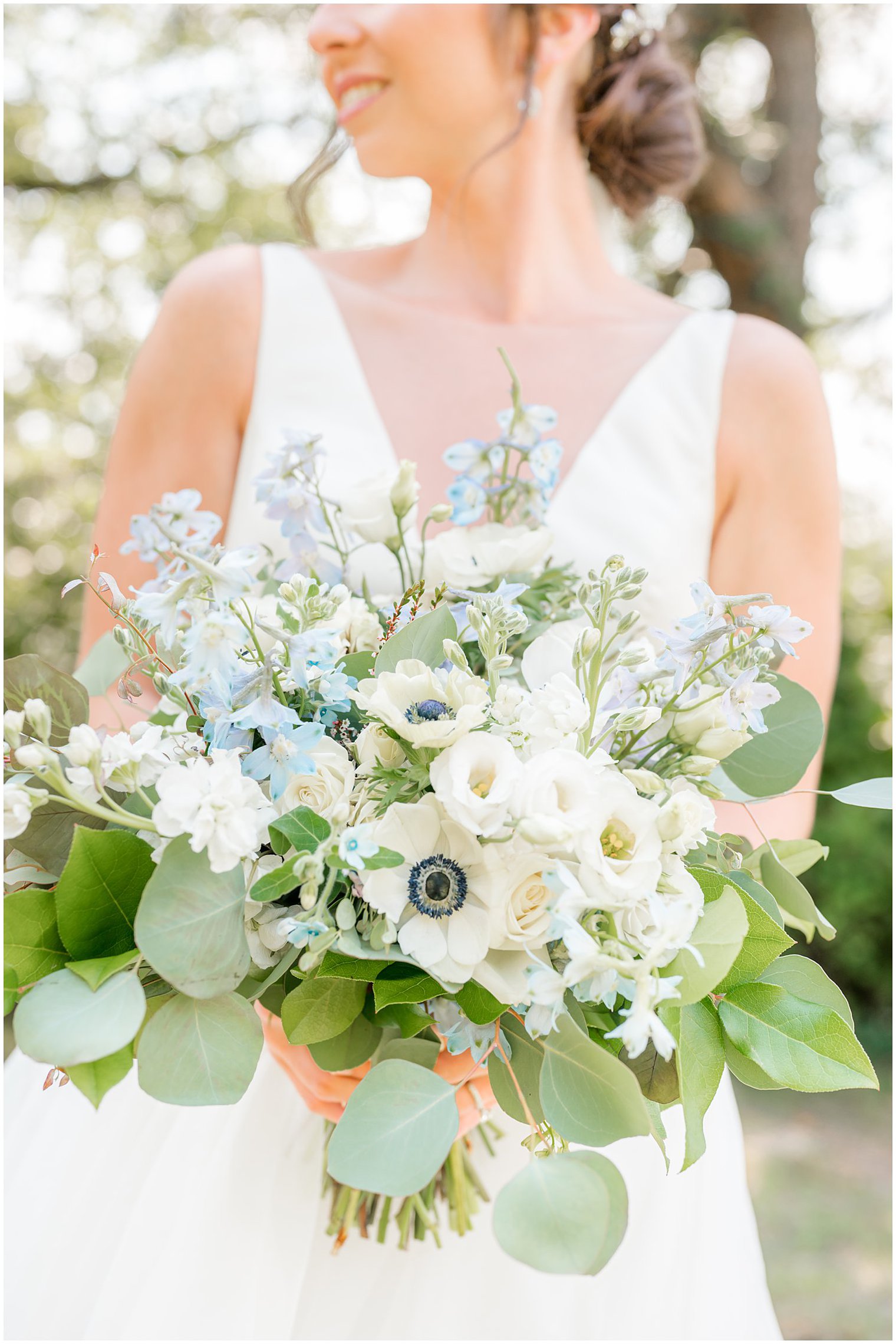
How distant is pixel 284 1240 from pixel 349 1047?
0.53 metres

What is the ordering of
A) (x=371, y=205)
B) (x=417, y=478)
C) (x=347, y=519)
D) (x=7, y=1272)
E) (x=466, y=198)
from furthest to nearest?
(x=371, y=205), (x=466, y=198), (x=417, y=478), (x=7, y=1272), (x=347, y=519)

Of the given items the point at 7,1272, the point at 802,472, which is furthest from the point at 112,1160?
the point at 802,472

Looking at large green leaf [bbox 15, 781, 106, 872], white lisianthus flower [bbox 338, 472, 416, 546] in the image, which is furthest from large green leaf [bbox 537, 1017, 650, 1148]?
white lisianthus flower [bbox 338, 472, 416, 546]

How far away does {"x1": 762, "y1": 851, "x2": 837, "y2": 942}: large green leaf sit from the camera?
973 mm

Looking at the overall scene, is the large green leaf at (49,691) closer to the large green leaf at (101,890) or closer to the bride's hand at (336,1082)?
the large green leaf at (101,890)

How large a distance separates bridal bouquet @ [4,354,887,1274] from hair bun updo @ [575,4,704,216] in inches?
53.4

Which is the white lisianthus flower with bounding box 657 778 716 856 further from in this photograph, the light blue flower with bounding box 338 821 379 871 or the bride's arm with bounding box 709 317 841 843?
the bride's arm with bounding box 709 317 841 843

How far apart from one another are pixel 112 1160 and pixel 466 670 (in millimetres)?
994

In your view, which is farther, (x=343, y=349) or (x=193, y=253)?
(x=193, y=253)

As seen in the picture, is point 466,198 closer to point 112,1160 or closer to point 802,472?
point 802,472

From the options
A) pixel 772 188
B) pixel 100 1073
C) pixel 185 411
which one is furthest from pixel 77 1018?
pixel 772 188

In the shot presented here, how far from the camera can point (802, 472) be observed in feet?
5.53

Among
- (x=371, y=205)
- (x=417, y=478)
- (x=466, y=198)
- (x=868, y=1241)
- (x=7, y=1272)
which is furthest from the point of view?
(x=371, y=205)

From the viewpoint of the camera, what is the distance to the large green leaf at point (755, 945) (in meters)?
0.85
